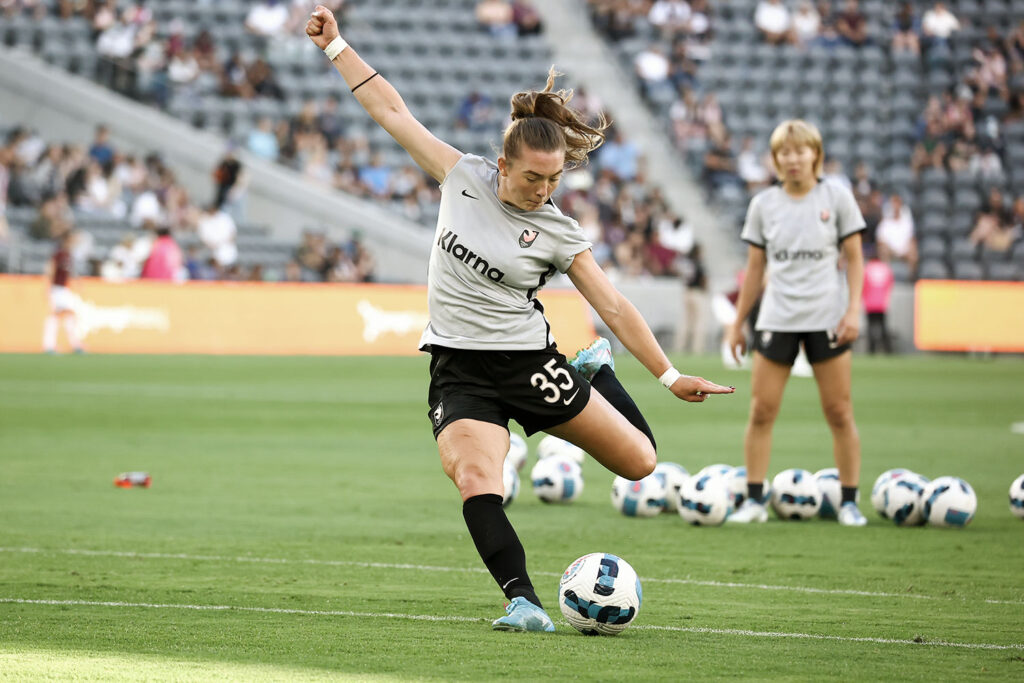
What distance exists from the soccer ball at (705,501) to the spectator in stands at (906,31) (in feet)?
108

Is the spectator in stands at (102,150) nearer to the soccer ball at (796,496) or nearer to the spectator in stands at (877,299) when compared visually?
the spectator in stands at (877,299)

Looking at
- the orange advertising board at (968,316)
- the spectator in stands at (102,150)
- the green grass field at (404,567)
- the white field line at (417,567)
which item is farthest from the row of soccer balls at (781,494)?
the orange advertising board at (968,316)

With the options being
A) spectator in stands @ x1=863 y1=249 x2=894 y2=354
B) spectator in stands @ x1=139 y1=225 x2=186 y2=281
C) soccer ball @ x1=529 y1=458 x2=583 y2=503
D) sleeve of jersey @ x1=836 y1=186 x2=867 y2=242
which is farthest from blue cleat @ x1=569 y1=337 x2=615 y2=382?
spectator in stands @ x1=863 y1=249 x2=894 y2=354

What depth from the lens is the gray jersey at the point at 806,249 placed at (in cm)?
970

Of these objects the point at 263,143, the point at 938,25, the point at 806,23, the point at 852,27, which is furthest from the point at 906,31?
the point at 263,143

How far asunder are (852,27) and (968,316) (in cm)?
1010

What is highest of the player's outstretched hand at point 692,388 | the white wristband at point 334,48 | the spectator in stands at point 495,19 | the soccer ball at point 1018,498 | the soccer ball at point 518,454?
the spectator in stands at point 495,19

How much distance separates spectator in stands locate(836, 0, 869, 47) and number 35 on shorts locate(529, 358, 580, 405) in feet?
118

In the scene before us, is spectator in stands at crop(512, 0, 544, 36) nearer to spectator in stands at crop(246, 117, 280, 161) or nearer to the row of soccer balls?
spectator in stands at crop(246, 117, 280, 161)

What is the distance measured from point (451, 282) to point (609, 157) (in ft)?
104

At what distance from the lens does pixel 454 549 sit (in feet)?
28.8

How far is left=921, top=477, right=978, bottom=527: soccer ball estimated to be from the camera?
9883 mm

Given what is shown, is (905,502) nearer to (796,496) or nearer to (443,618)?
(796,496)

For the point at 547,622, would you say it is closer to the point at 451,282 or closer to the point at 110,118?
the point at 451,282
